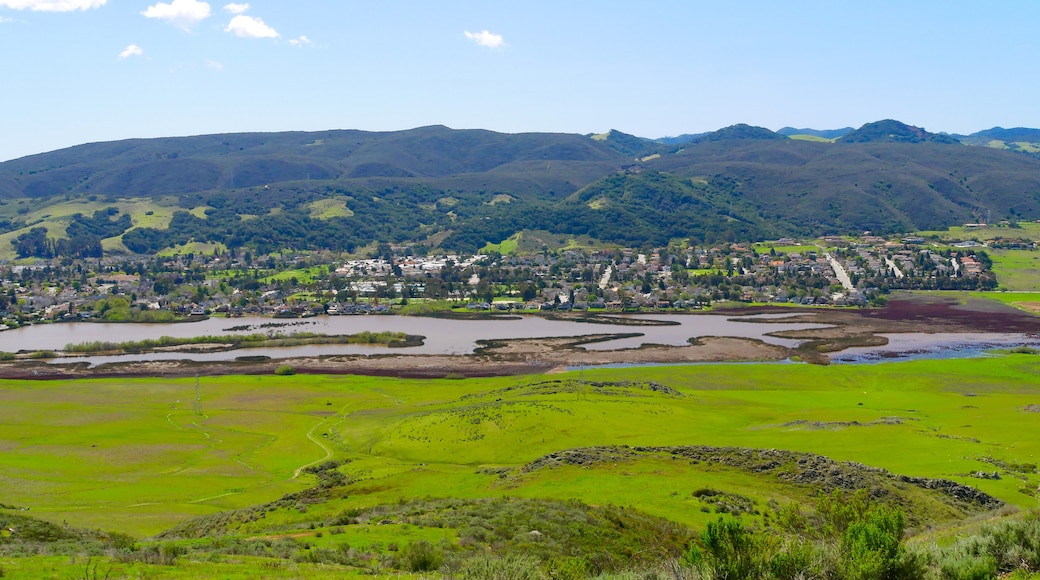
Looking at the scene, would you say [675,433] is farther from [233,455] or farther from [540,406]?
[233,455]

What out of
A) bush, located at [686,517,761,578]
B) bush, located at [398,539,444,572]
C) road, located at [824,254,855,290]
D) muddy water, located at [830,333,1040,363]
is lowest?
muddy water, located at [830,333,1040,363]

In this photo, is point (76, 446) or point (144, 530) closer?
point (144, 530)

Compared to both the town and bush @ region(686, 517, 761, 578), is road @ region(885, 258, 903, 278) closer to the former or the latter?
the town

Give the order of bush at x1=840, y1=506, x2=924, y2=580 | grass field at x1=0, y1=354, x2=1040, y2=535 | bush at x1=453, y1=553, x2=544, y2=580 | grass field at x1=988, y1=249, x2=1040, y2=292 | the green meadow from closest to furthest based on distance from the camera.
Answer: bush at x1=840, y1=506, x2=924, y2=580, bush at x1=453, y1=553, x2=544, y2=580, the green meadow, grass field at x1=0, y1=354, x2=1040, y2=535, grass field at x1=988, y1=249, x2=1040, y2=292

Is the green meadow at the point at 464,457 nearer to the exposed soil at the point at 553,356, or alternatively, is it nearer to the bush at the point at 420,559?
the bush at the point at 420,559

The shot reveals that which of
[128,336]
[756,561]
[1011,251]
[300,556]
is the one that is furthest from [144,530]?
[1011,251]

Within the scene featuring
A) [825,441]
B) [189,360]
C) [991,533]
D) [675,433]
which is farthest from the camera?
[189,360]

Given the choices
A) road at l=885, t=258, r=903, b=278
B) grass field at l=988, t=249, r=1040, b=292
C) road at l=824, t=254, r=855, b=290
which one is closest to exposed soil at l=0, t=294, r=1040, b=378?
road at l=824, t=254, r=855, b=290
